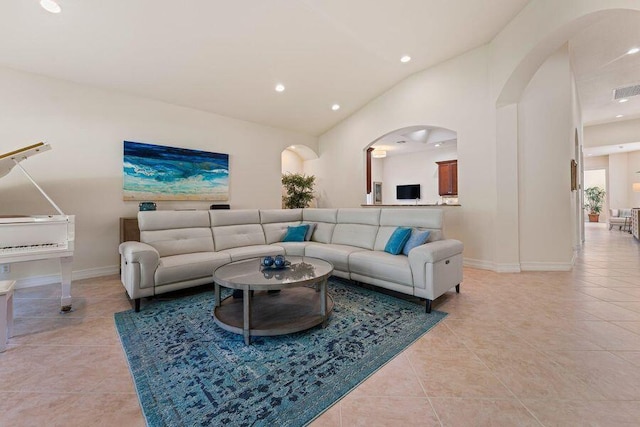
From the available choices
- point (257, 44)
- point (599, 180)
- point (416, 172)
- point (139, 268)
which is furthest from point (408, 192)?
point (599, 180)

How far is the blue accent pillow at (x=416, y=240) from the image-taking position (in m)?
3.04

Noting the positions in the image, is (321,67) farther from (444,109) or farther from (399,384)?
(399,384)

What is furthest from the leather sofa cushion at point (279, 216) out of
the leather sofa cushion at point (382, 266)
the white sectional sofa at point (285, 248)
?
the leather sofa cushion at point (382, 266)

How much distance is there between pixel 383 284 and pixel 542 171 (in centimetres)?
321

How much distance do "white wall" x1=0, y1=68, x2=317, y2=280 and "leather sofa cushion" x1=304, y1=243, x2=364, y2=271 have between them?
101 inches

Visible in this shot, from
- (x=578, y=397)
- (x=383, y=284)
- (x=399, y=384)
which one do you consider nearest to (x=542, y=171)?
(x=383, y=284)

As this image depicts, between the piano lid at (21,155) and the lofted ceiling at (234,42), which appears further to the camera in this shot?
the lofted ceiling at (234,42)

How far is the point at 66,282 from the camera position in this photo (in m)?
2.65

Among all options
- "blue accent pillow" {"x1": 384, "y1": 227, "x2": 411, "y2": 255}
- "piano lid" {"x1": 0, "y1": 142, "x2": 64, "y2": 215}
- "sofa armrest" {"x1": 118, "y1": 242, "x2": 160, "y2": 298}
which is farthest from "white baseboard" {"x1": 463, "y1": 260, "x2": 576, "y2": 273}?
"piano lid" {"x1": 0, "y1": 142, "x2": 64, "y2": 215}

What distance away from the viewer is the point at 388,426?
1283 millimetres

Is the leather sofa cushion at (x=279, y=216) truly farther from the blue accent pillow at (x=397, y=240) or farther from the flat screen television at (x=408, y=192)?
the flat screen television at (x=408, y=192)

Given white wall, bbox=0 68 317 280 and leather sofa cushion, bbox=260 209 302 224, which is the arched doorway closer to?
leather sofa cushion, bbox=260 209 302 224

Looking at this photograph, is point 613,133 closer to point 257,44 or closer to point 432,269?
point 432,269

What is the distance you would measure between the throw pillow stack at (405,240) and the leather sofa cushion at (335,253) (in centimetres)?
49
